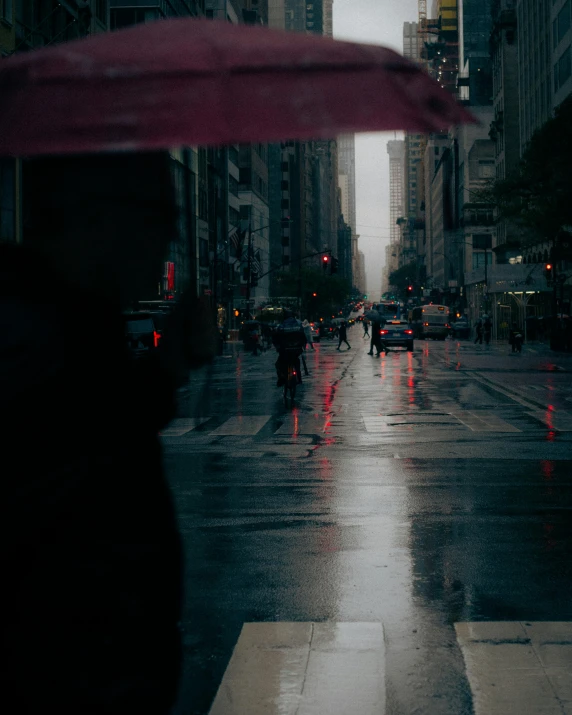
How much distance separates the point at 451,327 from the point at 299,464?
284 ft

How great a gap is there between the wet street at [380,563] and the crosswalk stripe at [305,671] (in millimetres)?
13

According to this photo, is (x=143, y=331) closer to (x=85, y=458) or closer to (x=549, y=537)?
(x=549, y=537)

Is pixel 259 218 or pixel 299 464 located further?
pixel 259 218

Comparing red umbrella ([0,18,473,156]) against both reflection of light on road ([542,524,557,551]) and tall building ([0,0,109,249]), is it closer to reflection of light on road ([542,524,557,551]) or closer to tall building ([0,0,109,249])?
reflection of light on road ([542,524,557,551])

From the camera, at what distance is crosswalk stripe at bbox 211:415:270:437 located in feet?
55.4

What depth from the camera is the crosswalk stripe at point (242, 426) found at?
16.9 metres

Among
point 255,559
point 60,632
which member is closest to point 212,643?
point 255,559

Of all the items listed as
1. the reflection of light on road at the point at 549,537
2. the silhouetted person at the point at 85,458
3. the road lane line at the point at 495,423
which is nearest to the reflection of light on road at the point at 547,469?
the reflection of light on road at the point at 549,537

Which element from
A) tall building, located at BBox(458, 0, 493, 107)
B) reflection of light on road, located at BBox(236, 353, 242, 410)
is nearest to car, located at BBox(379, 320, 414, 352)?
reflection of light on road, located at BBox(236, 353, 242, 410)

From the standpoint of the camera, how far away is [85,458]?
2311 millimetres

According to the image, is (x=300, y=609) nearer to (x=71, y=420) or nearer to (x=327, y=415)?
(x=71, y=420)

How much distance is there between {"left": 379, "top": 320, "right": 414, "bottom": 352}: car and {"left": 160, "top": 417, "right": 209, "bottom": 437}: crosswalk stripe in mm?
36517

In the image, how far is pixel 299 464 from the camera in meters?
12.9

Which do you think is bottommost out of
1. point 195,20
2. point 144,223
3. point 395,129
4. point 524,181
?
point 144,223
